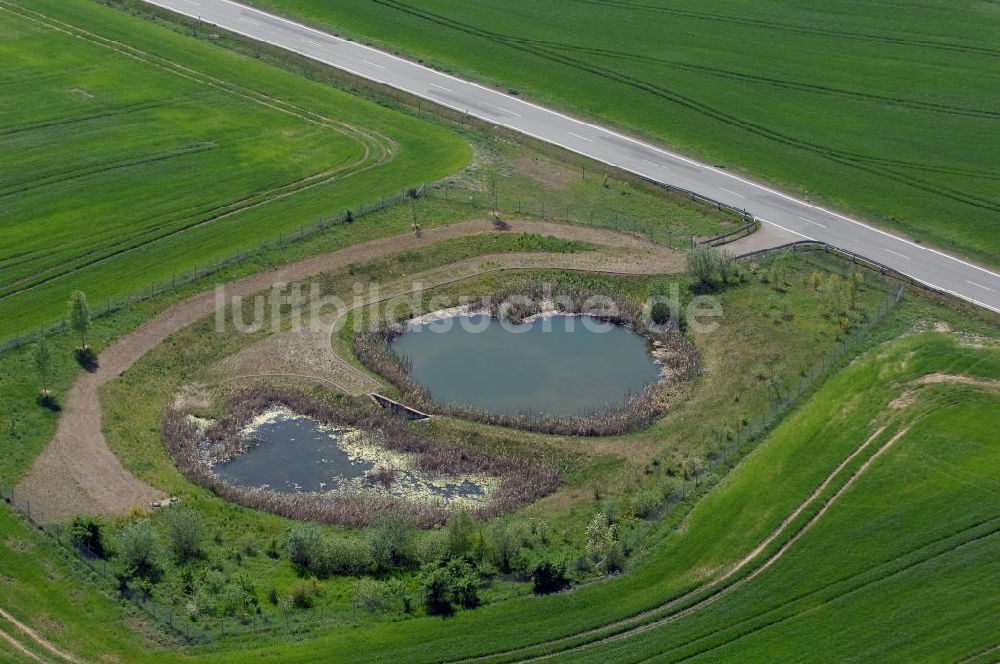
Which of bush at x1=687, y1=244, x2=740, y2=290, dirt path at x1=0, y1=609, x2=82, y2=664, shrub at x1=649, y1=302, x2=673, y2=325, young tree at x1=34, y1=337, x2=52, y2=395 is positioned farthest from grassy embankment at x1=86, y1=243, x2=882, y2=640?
dirt path at x1=0, y1=609, x2=82, y2=664

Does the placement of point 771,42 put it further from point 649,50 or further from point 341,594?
point 341,594

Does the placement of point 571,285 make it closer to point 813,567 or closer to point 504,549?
point 504,549

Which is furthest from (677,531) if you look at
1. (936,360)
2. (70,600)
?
(70,600)

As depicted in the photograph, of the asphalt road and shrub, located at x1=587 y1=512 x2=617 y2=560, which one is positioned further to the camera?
the asphalt road

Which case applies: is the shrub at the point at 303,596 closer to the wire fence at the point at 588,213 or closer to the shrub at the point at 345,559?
the shrub at the point at 345,559

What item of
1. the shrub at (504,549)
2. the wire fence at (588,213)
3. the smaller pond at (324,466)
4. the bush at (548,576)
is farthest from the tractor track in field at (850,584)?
the wire fence at (588,213)

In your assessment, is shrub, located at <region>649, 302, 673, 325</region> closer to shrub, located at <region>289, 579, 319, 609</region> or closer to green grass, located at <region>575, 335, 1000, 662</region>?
green grass, located at <region>575, 335, 1000, 662</region>

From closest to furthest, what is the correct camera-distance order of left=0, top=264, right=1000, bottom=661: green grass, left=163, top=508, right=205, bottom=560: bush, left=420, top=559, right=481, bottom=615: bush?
1. left=0, top=264, right=1000, bottom=661: green grass
2. left=420, top=559, right=481, bottom=615: bush
3. left=163, top=508, right=205, bottom=560: bush
